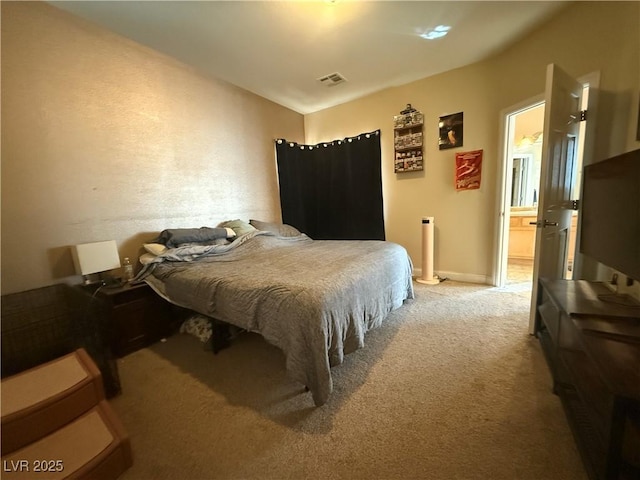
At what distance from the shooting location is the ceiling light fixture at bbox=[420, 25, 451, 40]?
92.8 inches

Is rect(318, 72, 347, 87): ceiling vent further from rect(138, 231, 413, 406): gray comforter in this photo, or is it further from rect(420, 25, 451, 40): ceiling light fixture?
rect(138, 231, 413, 406): gray comforter

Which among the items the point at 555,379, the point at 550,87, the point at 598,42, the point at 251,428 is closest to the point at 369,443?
the point at 251,428

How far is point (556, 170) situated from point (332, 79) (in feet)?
8.48

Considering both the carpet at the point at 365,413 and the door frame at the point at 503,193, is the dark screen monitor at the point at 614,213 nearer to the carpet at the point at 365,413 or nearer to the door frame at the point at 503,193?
the carpet at the point at 365,413

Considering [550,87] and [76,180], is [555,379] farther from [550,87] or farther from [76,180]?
[76,180]

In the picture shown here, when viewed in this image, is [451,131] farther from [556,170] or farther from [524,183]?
[524,183]

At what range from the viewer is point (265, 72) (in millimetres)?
3014

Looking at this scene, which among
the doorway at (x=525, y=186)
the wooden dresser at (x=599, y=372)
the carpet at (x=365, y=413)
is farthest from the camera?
the doorway at (x=525, y=186)

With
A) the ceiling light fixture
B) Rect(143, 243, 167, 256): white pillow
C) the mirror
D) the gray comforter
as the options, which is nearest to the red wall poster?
the ceiling light fixture

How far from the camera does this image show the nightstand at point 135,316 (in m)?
2.03

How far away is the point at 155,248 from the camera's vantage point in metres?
2.34

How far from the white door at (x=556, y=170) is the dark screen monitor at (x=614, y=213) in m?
0.24

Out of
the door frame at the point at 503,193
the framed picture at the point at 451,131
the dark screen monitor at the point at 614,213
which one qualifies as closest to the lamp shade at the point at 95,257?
the dark screen monitor at the point at 614,213

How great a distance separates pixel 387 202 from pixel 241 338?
2.78 metres
